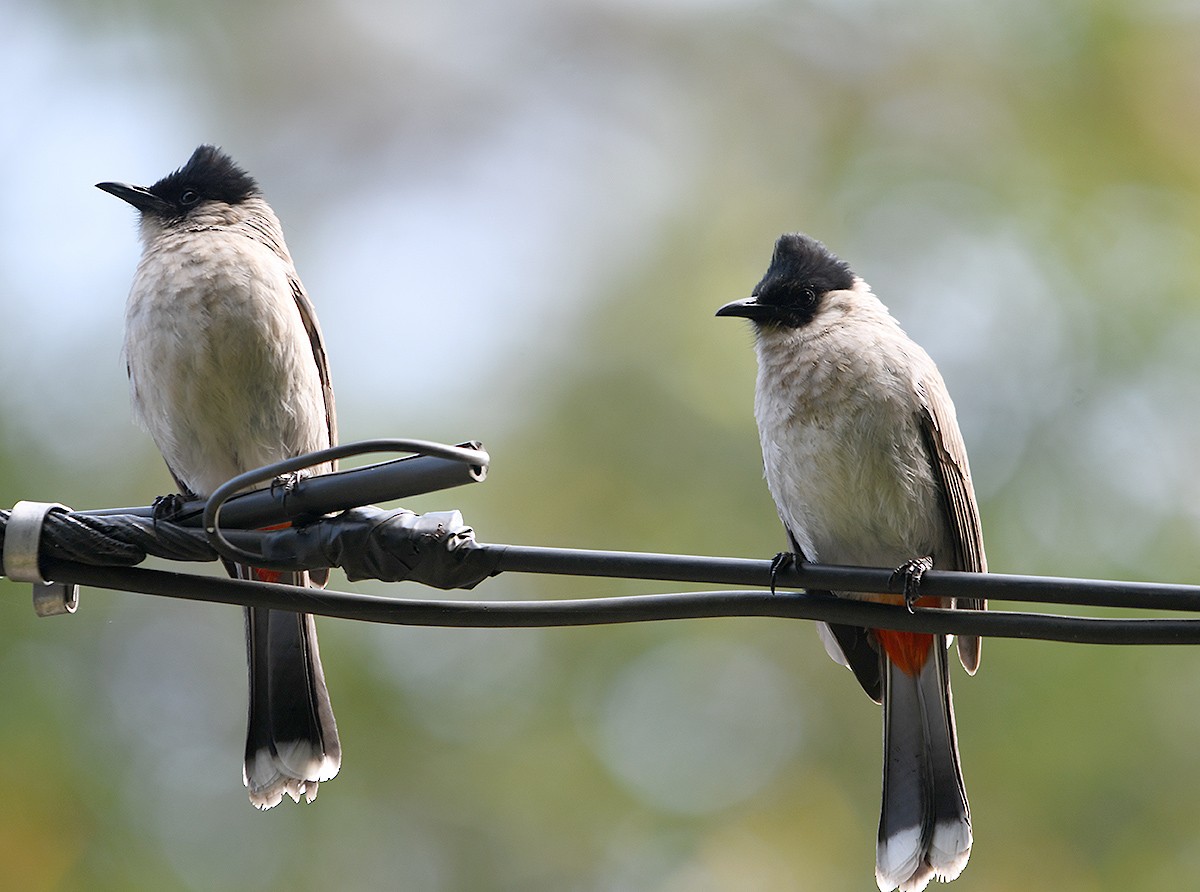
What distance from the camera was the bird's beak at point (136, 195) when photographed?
13.1 feet

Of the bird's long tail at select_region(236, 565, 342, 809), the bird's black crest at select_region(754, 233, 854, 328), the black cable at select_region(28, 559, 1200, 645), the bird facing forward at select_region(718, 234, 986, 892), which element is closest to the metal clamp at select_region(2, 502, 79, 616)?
the black cable at select_region(28, 559, 1200, 645)

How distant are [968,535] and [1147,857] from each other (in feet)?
12.4

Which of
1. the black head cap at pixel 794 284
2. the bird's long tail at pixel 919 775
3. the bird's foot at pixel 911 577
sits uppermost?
the black head cap at pixel 794 284

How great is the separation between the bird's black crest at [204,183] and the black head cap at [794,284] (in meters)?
1.65

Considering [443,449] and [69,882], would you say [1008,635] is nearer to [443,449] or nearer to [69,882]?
[443,449]

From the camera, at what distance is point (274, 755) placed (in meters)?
3.34

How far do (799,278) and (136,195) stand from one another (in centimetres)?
206

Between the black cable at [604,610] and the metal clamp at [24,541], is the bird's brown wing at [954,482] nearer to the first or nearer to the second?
the black cable at [604,610]

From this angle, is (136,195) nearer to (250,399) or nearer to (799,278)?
(250,399)

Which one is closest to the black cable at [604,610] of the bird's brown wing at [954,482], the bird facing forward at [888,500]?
the bird facing forward at [888,500]

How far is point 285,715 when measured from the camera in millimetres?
3402

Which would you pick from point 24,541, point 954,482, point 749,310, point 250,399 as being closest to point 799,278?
point 749,310

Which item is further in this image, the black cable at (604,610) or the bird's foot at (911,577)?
the bird's foot at (911,577)

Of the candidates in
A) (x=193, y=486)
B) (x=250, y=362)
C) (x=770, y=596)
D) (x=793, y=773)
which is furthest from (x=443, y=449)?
(x=793, y=773)
